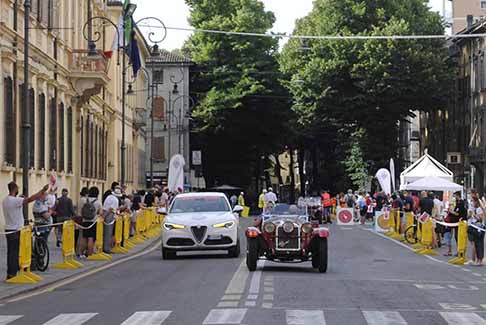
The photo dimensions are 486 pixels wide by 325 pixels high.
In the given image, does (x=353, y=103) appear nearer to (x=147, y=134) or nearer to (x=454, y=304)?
(x=147, y=134)

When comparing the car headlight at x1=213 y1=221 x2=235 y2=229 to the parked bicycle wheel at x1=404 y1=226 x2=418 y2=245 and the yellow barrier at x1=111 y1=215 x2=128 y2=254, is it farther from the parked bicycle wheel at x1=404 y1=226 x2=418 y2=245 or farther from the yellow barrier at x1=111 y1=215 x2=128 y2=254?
the parked bicycle wheel at x1=404 y1=226 x2=418 y2=245

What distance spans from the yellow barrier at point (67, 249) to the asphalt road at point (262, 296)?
3.25ft

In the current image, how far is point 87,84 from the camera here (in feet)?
154

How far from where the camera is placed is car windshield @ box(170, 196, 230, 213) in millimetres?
27734

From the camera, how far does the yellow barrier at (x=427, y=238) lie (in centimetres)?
3294

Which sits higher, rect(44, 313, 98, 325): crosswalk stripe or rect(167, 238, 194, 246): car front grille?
rect(167, 238, 194, 246): car front grille

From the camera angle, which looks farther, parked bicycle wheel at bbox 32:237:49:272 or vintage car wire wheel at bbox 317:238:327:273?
parked bicycle wheel at bbox 32:237:49:272

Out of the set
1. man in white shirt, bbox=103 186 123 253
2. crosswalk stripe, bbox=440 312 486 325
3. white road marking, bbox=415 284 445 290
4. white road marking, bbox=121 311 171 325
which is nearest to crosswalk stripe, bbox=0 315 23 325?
white road marking, bbox=121 311 171 325

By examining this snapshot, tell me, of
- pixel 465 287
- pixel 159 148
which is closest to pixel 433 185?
pixel 465 287

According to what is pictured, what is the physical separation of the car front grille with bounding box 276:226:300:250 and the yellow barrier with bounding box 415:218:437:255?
442 inches

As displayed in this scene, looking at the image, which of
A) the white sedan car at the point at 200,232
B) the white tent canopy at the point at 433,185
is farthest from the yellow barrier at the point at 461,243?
the white tent canopy at the point at 433,185

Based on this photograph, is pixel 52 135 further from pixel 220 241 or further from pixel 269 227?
pixel 269 227

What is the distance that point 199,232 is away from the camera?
86.5 feet

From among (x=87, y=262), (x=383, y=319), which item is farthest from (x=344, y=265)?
(x=383, y=319)
